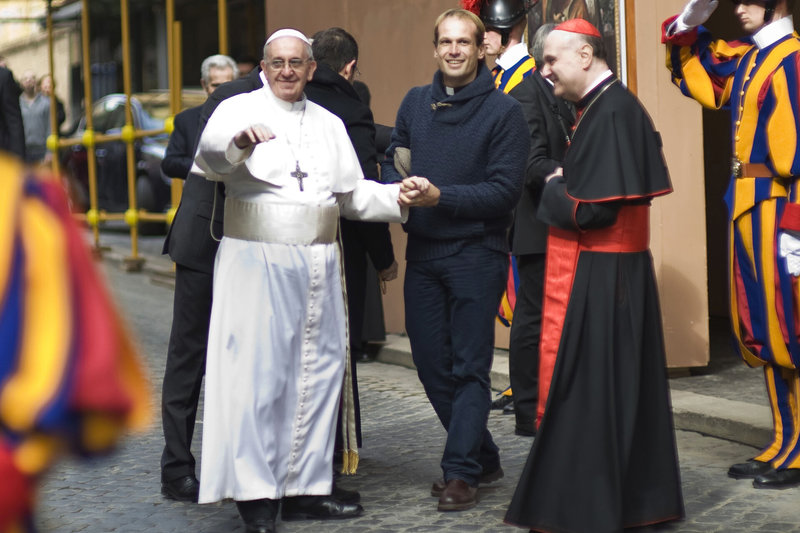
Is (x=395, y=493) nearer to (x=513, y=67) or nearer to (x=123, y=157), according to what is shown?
(x=513, y=67)

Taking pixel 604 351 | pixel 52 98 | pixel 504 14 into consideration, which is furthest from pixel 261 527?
pixel 52 98

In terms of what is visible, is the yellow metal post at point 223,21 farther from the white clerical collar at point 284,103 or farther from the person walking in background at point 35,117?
the white clerical collar at point 284,103

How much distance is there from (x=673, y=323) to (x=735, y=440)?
50.4 inches

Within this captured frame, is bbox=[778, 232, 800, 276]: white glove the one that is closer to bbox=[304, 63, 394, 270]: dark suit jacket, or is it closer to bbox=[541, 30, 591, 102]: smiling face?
bbox=[541, 30, 591, 102]: smiling face

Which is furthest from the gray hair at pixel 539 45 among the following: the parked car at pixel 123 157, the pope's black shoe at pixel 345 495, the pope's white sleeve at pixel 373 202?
the parked car at pixel 123 157

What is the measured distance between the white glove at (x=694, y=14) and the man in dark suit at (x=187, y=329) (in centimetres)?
208

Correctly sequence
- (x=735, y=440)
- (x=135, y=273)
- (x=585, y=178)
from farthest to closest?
(x=135, y=273), (x=735, y=440), (x=585, y=178)

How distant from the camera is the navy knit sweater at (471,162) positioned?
4.98 m

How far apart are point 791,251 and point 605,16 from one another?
2632mm

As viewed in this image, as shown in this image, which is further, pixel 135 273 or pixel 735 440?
pixel 135 273

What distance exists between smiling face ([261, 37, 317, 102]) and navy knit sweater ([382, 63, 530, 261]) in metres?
0.66

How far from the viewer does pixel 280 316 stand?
462cm

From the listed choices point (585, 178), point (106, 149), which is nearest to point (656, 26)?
point (585, 178)

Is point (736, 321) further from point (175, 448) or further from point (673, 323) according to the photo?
point (175, 448)
